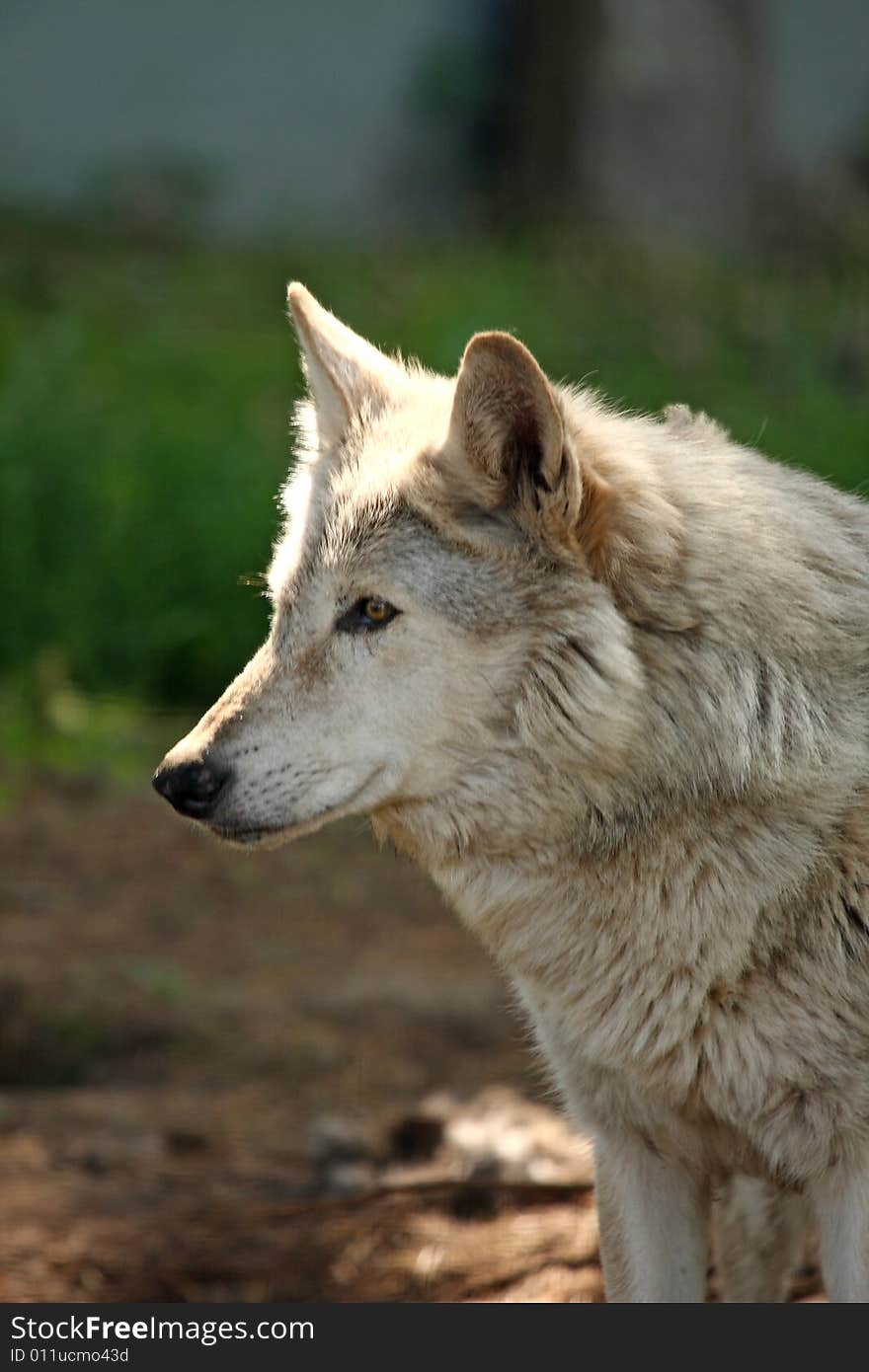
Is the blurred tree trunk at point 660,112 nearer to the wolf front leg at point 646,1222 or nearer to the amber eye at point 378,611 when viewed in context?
the amber eye at point 378,611

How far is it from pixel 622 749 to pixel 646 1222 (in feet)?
3.34

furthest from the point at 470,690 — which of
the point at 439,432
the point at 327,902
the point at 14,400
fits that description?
the point at 14,400

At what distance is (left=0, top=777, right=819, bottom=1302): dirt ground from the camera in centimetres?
416

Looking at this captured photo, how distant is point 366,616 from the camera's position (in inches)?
124

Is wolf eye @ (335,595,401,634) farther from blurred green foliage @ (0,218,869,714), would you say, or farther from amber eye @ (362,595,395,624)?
blurred green foliage @ (0,218,869,714)

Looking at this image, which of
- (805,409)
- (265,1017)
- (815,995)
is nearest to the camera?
(815,995)

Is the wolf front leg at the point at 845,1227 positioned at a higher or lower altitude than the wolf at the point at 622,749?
lower

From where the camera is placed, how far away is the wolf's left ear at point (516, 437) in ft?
9.46

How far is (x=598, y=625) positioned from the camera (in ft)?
9.94

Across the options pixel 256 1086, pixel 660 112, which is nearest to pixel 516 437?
pixel 256 1086

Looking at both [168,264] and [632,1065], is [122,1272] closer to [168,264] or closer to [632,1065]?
[632,1065]

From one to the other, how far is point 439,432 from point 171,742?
186 inches

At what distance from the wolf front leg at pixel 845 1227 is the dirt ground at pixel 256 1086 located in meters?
1.00

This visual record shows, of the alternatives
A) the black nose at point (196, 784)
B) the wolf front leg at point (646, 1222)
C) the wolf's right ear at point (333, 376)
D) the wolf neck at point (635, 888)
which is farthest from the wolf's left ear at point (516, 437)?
the wolf front leg at point (646, 1222)
